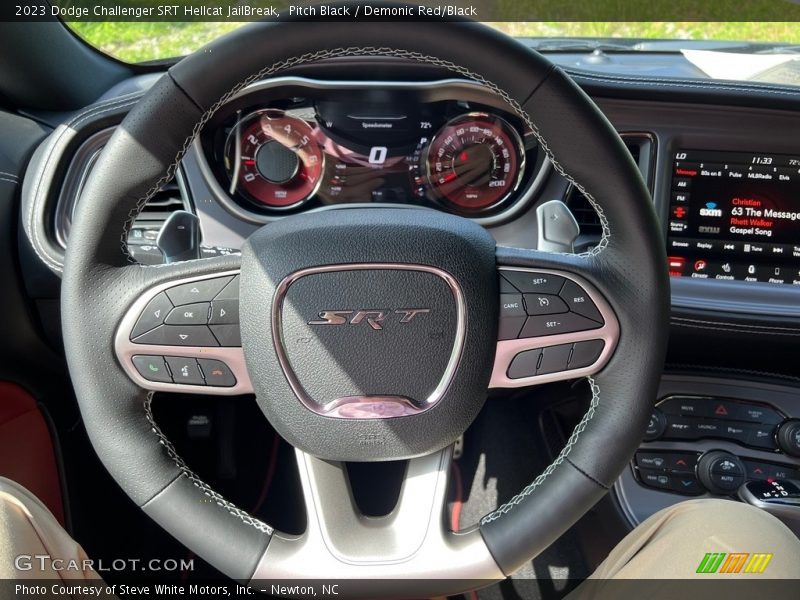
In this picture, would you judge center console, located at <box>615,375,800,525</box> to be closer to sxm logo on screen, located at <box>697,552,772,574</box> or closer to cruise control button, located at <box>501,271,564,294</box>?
sxm logo on screen, located at <box>697,552,772,574</box>

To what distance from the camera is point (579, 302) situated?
95cm

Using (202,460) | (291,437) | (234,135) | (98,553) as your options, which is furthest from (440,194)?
(98,553)

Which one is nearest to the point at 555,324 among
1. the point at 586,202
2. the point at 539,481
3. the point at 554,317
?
the point at 554,317

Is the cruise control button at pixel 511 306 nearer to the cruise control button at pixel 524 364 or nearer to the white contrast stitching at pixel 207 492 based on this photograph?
the cruise control button at pixel 524 364

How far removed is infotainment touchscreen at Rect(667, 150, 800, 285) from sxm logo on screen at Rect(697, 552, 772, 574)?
2.57ft

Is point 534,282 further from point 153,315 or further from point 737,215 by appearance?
point 737,215

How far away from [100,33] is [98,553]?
119cm

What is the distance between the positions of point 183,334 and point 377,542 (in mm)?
368

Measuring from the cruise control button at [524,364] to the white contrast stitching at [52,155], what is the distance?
95 centimetres

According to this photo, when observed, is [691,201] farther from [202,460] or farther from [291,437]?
[202,460]

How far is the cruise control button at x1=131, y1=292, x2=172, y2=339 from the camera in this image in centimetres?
93

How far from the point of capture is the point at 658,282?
94 cm

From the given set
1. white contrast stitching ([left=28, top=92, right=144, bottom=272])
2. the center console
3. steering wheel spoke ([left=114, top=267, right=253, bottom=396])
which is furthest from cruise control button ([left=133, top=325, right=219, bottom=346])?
the center console

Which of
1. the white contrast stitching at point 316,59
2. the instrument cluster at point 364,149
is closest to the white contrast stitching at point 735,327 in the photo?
the instrument cluster at point 364,149
